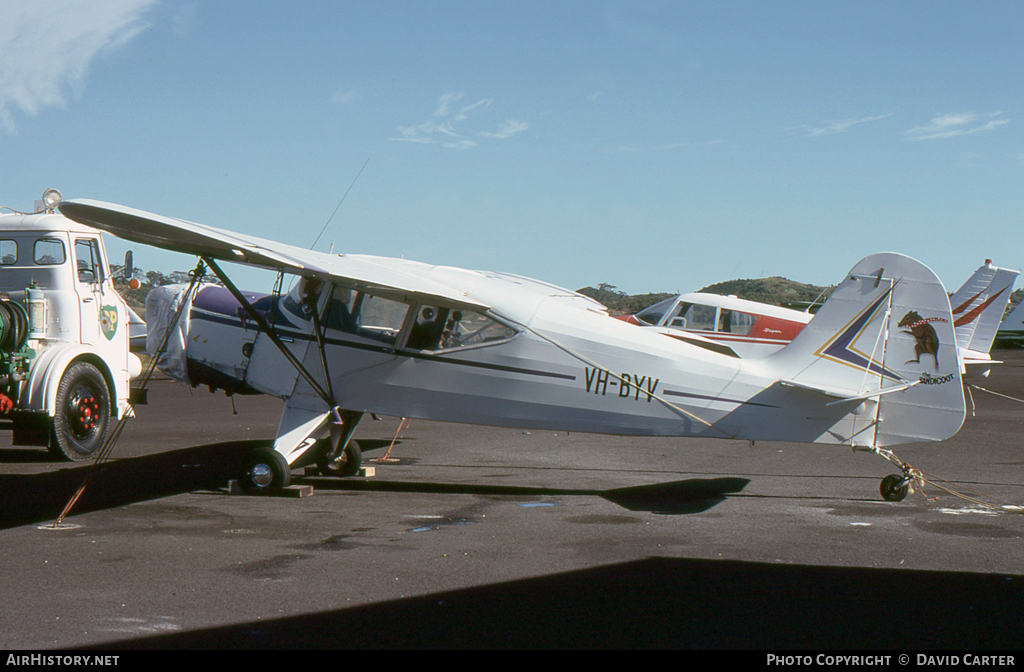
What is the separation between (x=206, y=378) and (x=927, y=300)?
760cm

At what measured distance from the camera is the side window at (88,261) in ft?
37.1

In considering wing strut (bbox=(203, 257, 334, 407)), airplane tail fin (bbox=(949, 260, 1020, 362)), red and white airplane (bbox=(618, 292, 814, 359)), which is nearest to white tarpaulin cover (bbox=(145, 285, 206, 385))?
wing strut (bbox=(203, 257, 334, 407))

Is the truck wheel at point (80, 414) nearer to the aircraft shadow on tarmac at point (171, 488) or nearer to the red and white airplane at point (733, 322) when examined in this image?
the aircraft shadow on tarmac at point (171, 488)

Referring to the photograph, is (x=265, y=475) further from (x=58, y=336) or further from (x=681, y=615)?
(x=681, y=615)

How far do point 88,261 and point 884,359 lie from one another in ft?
32.9

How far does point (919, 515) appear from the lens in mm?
7688

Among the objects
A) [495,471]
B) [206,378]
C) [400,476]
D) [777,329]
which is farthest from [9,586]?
[777,329]

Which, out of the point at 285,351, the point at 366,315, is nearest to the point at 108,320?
the point at 285,351

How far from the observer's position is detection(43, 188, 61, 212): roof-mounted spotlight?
38.2 feet

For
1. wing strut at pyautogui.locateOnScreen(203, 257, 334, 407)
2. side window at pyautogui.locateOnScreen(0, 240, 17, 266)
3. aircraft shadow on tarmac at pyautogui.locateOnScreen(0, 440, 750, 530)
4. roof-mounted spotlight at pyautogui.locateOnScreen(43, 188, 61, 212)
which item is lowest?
aircraft shadow on tarmac at pyautogui.locateOnScreen(0, 440, 750, 530)

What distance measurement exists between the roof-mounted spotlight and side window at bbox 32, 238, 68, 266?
0.69m

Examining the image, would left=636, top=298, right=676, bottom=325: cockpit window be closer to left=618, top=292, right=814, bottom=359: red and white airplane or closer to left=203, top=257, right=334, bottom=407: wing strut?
left=618, top=292, right=814, bottom=359: red and white airplane

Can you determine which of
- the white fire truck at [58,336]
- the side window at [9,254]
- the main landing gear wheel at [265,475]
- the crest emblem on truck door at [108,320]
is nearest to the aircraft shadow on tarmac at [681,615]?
the main landing gear wheel at [265,475]

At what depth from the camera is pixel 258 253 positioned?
7.36m
